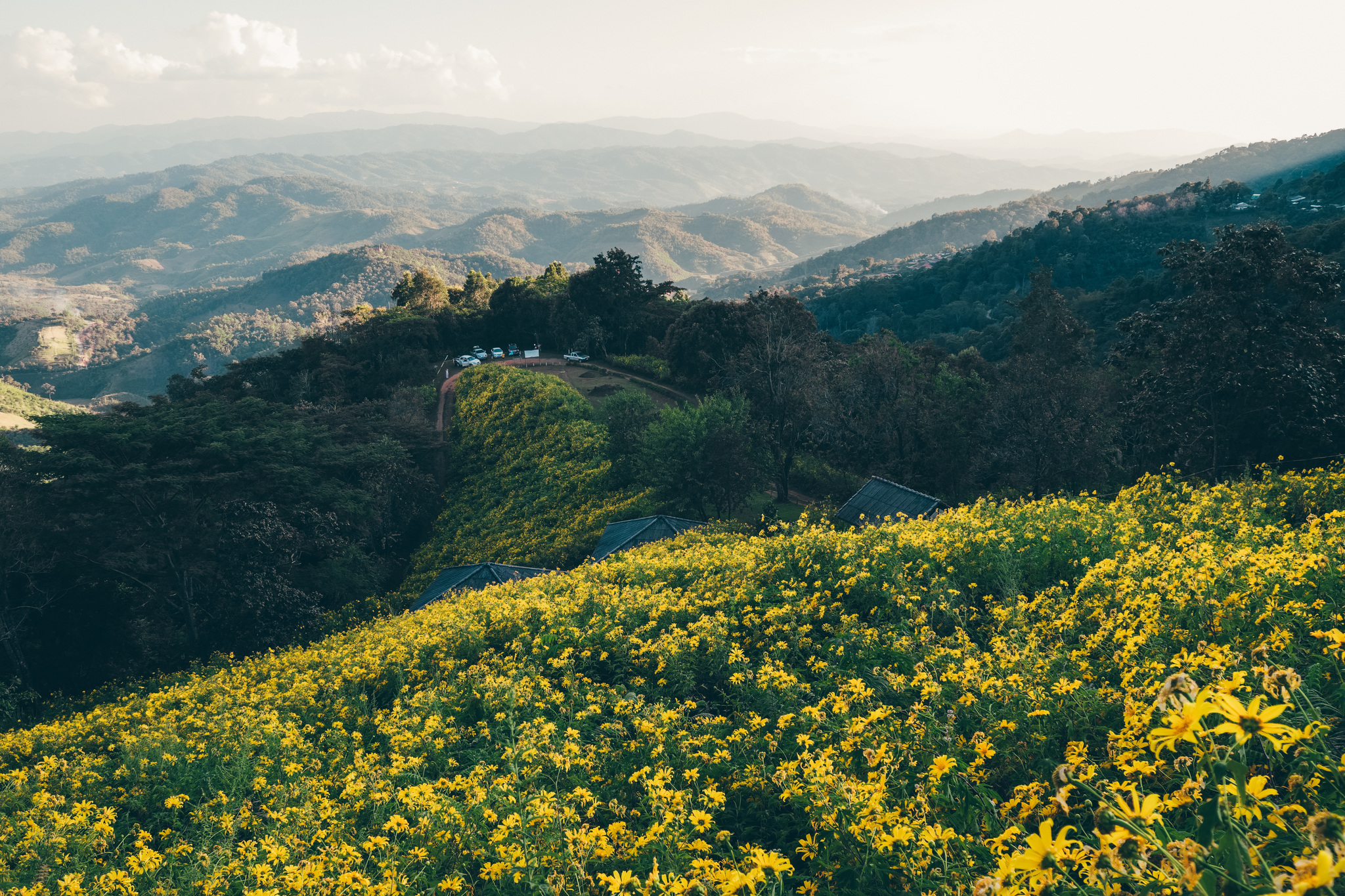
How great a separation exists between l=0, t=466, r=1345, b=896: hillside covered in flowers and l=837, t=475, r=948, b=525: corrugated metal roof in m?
5.76

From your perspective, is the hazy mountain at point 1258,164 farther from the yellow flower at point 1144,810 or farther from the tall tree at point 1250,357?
the yellow flower at point 1144,810

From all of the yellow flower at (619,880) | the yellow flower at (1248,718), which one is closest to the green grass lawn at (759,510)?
the yellow flower at (619,880)

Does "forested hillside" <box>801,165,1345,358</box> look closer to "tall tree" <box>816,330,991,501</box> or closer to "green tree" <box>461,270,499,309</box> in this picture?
"tall tree" <box>816,330,991,501</box>

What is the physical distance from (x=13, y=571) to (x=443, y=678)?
1820 cm

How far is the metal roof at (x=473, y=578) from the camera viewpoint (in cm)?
1884

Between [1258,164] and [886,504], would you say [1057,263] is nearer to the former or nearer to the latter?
[886,504]

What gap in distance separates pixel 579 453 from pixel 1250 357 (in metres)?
21.1

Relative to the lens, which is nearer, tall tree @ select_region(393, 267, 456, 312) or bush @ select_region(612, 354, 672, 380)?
bush @ select_region(612, 354, 672, 380)

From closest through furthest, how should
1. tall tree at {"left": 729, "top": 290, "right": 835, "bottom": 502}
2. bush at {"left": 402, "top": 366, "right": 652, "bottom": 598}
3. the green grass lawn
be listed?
the green grass lawn < bush at {"left": 402, "top": 366, "right": 652, "bottom": 598} < tall tree at {"left": 729, "top": 290, "right": 835, "bottom": 502}

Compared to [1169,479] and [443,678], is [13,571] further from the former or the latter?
[1169,479]

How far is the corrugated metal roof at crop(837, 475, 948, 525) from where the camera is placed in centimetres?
1741

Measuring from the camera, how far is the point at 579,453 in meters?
28.0

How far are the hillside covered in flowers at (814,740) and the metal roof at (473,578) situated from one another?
7.37 metres

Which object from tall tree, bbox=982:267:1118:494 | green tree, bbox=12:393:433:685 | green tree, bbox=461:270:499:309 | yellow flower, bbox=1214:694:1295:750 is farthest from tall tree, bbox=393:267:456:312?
yellow flower, bbox=1214:694:1295:750
